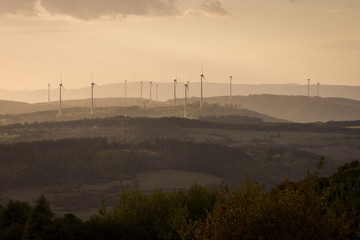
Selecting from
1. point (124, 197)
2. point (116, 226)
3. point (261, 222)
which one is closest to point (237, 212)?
point (261, 222)

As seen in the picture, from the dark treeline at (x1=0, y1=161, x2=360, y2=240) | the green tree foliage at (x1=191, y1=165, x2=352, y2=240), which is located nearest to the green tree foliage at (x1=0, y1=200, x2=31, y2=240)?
the dark treeline at (x1=0, y1=161, x2=360, y2=240)

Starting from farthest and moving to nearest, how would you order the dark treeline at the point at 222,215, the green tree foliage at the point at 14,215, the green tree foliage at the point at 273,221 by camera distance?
the green tree foliage at the point at 14,215 → the dark treeline at the point at 222,215 → the green tree foliage at the point at 273,221

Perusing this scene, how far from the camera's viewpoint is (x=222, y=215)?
103ft

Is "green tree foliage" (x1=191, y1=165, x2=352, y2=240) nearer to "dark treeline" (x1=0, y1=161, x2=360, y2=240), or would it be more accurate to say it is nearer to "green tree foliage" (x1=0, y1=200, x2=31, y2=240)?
"dark treeline" (x1=0, y1=161, x2=360, y2=240)

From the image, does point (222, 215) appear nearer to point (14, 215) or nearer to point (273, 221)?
point (273, 221)

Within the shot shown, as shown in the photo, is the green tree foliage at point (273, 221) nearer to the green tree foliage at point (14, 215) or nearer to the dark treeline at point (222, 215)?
the dark treeline at point (222, 215)

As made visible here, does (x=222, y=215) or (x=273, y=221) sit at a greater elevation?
(x=222, y=215)

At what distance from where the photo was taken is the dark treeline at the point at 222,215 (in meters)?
30.6

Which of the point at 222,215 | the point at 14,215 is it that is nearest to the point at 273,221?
the point at 222,215

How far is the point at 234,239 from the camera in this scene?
3077cm

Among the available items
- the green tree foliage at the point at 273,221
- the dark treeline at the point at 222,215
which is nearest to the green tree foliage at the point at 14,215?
the dark treeline at the point at 222,215

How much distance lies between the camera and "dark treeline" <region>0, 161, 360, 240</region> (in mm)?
30625

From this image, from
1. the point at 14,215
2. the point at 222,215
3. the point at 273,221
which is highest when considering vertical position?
the point at 222,215

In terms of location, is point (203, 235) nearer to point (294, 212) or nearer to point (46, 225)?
point (294, 212)
